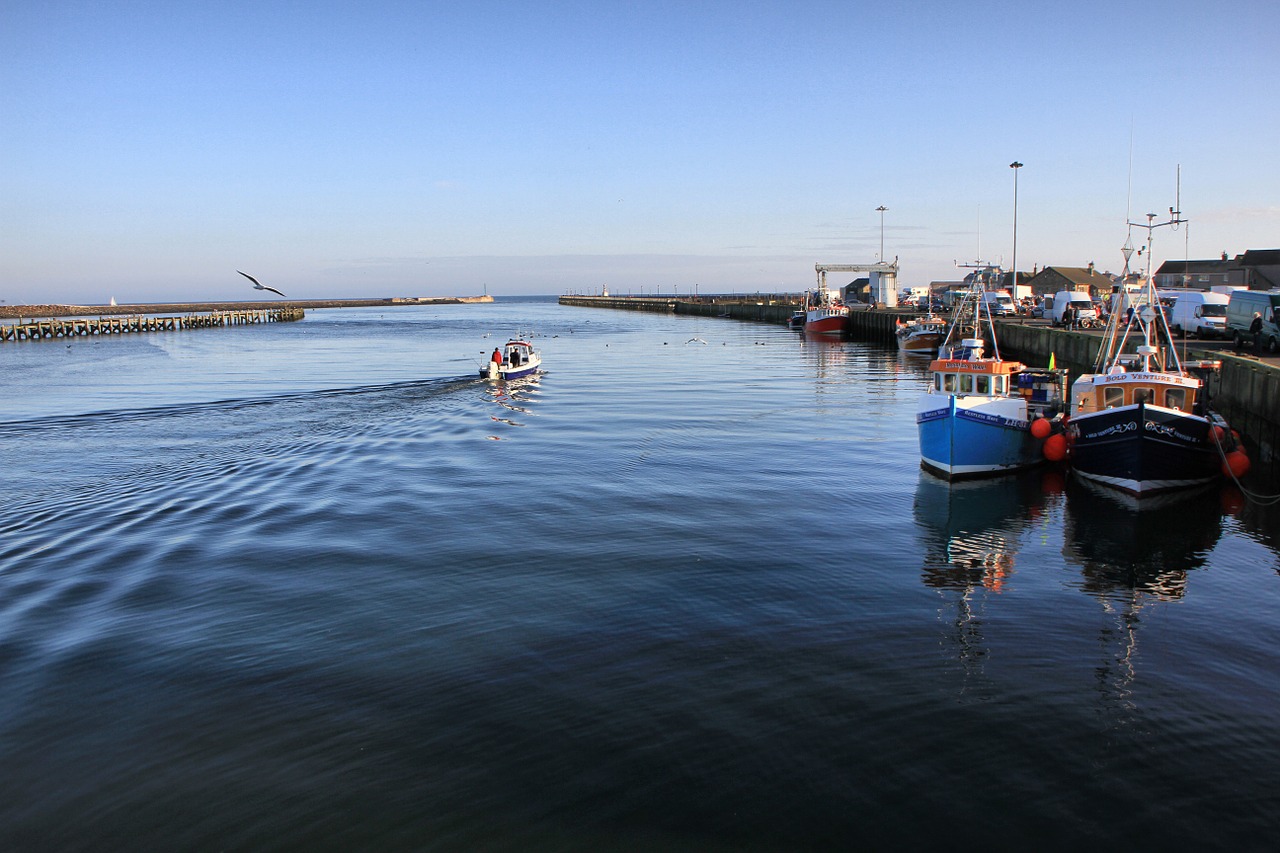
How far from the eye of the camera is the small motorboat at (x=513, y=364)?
48281 mm

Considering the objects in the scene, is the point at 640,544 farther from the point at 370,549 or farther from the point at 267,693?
the point at 267,693

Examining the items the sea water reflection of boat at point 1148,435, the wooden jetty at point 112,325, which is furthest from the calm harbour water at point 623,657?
the wooden jetty at point 112,325

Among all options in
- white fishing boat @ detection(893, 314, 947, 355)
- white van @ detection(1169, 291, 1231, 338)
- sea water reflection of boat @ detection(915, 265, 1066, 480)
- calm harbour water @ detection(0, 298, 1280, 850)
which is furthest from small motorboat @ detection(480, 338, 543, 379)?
white van @ detection(1169, 291, 1231, 338)

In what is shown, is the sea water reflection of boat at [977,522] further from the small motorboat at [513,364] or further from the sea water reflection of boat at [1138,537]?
the small motorboat at [513,364]

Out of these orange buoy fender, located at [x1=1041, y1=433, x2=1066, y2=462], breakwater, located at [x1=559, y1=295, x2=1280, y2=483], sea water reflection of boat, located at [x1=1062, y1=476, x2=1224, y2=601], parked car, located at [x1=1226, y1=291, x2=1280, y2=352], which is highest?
parked car, located at [x1=1226, y1=291, x2=1280, y2=352]

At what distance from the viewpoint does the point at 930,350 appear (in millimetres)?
69250

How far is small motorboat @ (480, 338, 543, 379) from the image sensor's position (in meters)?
48.3

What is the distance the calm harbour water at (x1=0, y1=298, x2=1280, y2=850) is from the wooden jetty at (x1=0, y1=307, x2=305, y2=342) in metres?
87.9

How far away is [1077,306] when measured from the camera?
5719 centimetres

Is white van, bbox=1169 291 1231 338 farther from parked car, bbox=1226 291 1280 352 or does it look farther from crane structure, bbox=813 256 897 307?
crane structure, bbox=813 256 897 307

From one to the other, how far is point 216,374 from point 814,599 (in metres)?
50.5

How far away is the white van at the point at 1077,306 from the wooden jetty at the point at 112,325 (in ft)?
337

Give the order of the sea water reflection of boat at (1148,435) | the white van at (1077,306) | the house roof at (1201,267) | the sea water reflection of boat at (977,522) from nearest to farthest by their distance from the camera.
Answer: the sea water reflection of boat at (977,522), the sea water reflection of boat at (1148,435), the white van at (1077,306), the house roof at (1201,267)

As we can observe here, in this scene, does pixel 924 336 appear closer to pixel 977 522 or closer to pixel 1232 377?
pixel 1232 377
